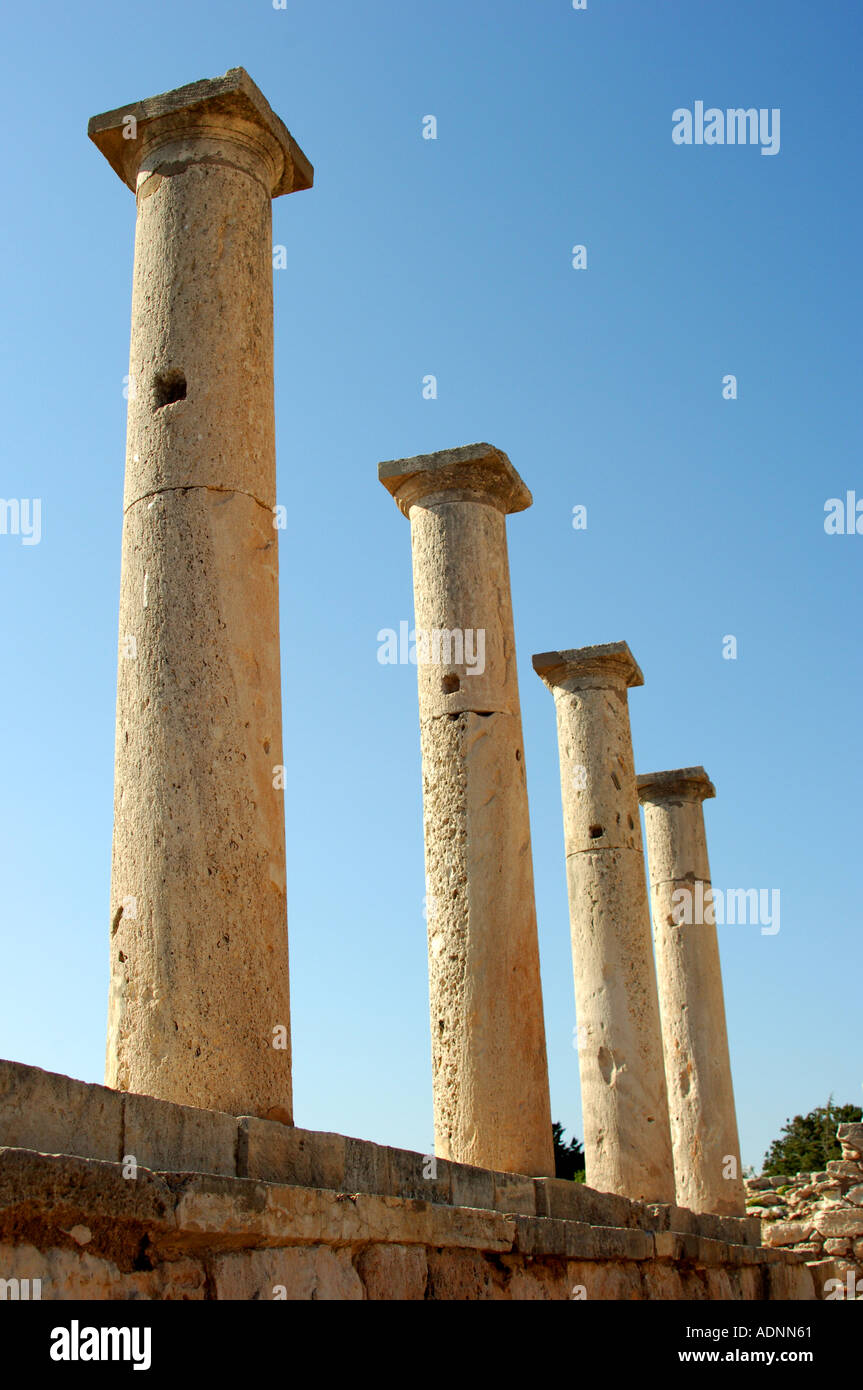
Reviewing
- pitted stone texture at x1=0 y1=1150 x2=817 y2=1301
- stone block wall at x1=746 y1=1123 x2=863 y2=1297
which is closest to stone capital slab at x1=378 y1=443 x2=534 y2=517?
pitted stone texture at x1=0 y1=1150 x2=817 y2=1301

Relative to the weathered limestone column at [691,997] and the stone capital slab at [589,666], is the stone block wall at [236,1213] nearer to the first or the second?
the stone capital slab at [589,666]

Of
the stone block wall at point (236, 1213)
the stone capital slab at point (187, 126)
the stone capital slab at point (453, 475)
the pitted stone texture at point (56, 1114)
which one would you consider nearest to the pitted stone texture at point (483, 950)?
the stone block wall at point (236, 1213)

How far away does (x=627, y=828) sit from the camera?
14.8 meters

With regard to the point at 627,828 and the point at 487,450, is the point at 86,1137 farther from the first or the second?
the point at 627,828

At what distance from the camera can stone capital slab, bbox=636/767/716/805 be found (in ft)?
61.3

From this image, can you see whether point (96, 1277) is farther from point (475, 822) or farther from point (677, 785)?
point (677, 785)

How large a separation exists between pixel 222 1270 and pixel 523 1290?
127 inches

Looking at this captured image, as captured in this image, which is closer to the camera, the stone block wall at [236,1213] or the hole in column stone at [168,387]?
the stone block wall at [236,1213]

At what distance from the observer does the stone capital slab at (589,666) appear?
15.2 meters

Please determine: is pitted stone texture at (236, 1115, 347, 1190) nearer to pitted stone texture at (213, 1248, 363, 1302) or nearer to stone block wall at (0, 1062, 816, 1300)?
stone block wall at (0, 1062, 816, 1300)

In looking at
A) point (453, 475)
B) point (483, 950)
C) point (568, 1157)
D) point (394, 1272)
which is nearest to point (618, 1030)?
point (483, 950)

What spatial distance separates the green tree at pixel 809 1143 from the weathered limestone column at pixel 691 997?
52.0 ft

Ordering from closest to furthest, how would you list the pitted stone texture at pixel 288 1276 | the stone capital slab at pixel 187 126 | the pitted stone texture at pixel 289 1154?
the pitted stone texture at pixel 288 1276 < the pitted stone texture at pixel 289 1154 < the stone capital slab at pixel 187 126

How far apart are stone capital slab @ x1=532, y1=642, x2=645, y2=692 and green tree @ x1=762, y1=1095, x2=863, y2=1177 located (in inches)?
810
